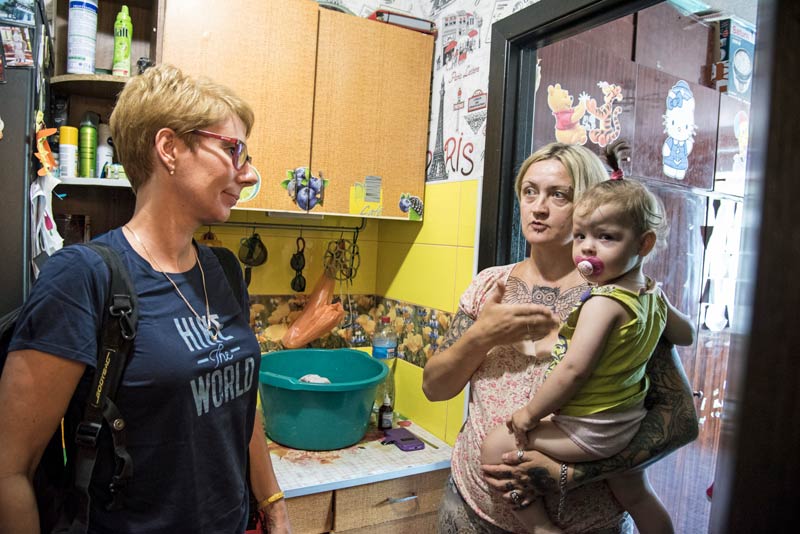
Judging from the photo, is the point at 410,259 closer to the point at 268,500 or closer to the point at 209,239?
the point at 209,239

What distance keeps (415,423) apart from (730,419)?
2.14m

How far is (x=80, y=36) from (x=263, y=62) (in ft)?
1.81

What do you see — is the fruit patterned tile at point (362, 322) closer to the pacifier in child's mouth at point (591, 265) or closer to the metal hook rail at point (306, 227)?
the metal hook rail at point (306, 227)

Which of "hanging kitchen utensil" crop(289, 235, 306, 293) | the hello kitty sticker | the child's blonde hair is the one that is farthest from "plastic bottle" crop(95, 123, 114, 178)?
the hello kitty sticker

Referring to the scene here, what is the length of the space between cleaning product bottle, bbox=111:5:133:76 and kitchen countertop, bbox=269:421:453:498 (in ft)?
4.48

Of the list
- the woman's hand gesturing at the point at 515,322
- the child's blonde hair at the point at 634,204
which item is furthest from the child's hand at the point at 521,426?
the child's blonde hair at the point at 634,204

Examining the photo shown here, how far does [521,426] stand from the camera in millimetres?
1050

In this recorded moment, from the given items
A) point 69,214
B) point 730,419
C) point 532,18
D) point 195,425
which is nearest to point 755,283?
point 730,419

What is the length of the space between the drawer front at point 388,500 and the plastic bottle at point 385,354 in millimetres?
437

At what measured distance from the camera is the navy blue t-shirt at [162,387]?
2.63 feet

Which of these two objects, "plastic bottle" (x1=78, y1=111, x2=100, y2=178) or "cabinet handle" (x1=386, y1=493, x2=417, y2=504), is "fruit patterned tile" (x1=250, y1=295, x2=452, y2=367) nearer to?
"cabinet handle" (x1=386, y1=493, x2=417, y2=504)

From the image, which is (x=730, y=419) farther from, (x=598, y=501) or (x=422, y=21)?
(x=422, y=21)

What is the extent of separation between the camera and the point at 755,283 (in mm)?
Answer: 179

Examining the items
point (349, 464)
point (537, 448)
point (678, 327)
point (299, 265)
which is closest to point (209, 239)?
point (299, 265)
